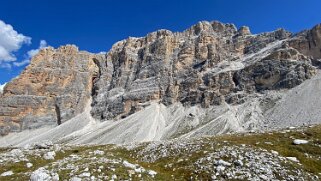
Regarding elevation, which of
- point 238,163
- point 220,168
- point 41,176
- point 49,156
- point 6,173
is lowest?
point 220,168

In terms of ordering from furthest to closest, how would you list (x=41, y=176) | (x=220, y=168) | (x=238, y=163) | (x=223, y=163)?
(x=223, y=163) → (x=238, y=163) → (x=220, y=168) → (x=41, y=176)

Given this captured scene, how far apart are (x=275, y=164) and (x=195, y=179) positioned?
633 centimetres

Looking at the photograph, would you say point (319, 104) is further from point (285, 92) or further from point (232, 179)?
point (232, 179)

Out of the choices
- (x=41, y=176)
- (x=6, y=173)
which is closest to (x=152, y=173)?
(x=41, y=176)

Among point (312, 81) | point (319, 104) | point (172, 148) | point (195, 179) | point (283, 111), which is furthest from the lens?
point (312, 81)

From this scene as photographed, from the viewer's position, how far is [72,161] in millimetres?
30500

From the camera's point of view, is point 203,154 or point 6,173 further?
point 203,154

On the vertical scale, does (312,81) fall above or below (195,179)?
above

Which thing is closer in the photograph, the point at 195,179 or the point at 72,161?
the point at 195,179

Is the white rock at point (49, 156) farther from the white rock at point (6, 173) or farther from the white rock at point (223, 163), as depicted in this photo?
the white rock at point (223, 163)

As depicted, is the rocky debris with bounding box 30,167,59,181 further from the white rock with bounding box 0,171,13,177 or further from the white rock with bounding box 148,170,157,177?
the white rock with bounding box 148,170,157,177

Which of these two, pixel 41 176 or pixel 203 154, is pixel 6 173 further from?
pixel 203 154

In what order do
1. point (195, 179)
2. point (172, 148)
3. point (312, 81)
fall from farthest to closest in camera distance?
point (312, 81) < point (172, 148) < point (195, 179)

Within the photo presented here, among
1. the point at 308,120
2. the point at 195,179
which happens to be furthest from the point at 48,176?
the point at 308,120
